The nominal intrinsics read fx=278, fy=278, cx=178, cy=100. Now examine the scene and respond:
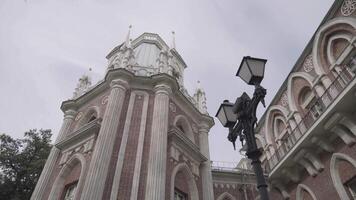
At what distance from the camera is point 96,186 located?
10.8 meters

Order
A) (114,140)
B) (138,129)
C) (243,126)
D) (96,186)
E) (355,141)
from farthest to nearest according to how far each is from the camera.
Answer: (138,129)
(114,140)
(355,141)
(96,186)
(243,126)

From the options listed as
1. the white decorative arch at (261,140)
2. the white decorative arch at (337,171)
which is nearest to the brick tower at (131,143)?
the white decorative arch at (261,140)

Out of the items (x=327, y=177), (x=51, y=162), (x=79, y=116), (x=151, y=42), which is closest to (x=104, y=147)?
(x=51, y=162)

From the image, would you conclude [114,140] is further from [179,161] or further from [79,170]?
[179,161]

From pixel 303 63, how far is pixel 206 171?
8812mm

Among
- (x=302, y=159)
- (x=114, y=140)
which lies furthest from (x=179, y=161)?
(x=302, y=159)

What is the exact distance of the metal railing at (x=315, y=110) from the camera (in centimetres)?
1299

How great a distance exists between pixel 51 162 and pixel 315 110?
14.6m

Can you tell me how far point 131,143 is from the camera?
522 inches

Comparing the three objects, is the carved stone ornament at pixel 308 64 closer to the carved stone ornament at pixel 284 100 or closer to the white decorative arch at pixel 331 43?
the white decorative arch at pixel 331 43

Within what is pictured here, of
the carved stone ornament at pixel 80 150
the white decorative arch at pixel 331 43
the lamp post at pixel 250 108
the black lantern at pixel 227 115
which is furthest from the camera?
the white decorative arch at pixel 331 43

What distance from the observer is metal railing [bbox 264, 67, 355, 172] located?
13.0m

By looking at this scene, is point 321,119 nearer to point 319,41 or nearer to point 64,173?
point 319,41

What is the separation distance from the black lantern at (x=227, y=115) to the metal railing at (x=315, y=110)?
7.15 meters
